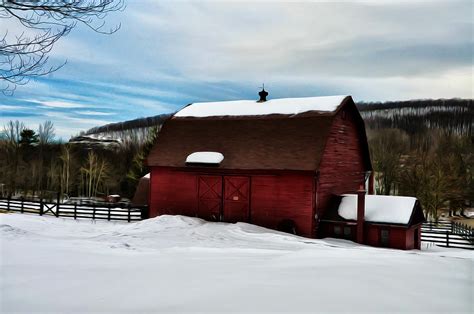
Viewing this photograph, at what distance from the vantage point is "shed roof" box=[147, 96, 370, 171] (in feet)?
56.5

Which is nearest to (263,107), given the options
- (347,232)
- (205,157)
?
(205,157)

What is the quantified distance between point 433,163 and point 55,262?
36159 millimetres

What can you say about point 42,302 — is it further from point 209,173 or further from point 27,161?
point 27,161

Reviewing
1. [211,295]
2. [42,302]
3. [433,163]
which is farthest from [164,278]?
[433,163]

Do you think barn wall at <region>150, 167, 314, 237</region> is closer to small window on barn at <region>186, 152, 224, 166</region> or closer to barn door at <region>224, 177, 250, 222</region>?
barn door at <region>224, 177, 250, 222</region>

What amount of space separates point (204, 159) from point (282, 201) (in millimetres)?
4466

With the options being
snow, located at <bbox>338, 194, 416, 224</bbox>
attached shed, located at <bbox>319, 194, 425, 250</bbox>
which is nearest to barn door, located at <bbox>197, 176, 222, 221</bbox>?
attached shed, located at <bbox>319, 194, 425, 250</bbox>

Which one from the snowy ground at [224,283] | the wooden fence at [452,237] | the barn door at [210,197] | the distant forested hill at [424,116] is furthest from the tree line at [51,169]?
the distant forested hill at [424,116]

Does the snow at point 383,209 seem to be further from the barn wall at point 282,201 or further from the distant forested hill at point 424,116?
the distant forested hill at point 424,116

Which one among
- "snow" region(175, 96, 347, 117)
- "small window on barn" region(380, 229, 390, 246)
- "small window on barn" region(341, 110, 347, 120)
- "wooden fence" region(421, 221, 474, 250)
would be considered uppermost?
"snow" region(175, 96, 347, 117)

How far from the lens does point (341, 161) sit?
62.8ft

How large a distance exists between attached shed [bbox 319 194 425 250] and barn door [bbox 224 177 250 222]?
373 centimetres

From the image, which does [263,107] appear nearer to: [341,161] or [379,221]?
[341,161]

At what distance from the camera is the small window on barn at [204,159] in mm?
18344
